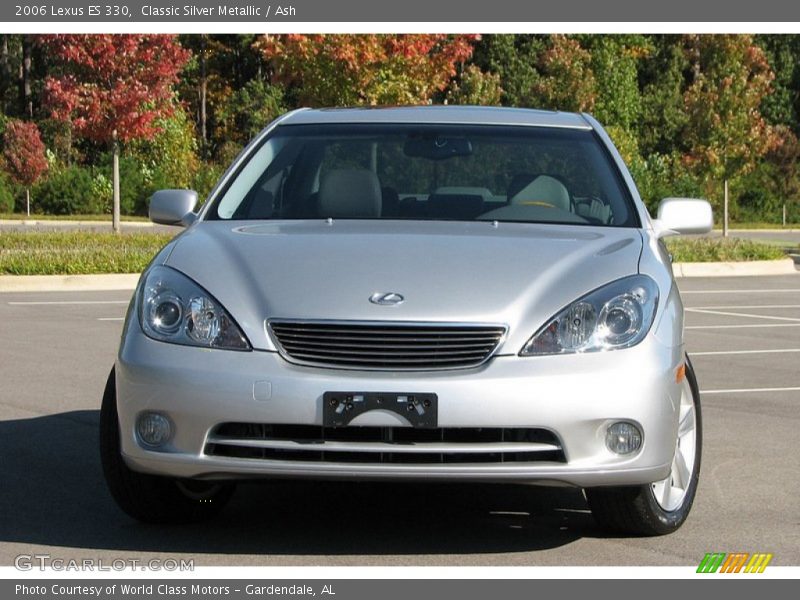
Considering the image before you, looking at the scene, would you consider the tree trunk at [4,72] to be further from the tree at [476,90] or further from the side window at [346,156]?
the side window at [346,156]

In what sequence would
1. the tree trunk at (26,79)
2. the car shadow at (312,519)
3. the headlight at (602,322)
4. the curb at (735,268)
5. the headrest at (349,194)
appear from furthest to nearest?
1. the tree trunk at (26,79)
2. the curb at (735,268)
3. the headrest at (349,194)
4. the car shadow at (312,519)
5. the headlight at (602,322)

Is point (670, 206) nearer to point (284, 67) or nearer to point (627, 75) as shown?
point (284, 67)

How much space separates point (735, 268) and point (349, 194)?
19.2 meters

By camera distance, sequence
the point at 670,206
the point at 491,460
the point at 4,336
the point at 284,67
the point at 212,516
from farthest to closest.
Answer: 1. the point at 284,67
2. the point at 4,336
3. the point at 670,206
4. the point at 212,516
5. the point at 491,460

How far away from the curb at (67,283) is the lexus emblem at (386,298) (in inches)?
599

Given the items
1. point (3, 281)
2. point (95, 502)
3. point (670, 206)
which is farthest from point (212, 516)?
point (3, 281)

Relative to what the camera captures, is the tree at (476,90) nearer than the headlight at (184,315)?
No

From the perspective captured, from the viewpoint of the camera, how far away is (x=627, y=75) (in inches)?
1843

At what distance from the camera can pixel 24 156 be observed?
4581 cm

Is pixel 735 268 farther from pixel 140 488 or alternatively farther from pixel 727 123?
pixel 140 488

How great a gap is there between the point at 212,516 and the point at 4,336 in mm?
8200

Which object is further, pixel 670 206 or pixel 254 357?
pixel 670 206

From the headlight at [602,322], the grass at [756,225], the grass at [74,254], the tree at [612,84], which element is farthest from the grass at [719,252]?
the grass at [756,225]

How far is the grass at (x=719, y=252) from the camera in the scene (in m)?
26.1
